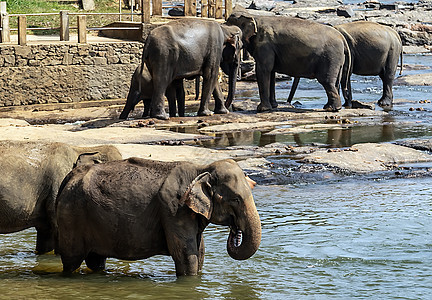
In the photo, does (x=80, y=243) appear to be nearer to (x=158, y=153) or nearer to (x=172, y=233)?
(x=172, y=233)

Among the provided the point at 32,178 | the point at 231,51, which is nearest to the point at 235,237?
the point at 32,178

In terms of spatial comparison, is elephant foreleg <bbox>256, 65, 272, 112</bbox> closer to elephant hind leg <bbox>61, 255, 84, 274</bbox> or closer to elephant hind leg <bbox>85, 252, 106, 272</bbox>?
elephant hind leg <bbox>85, 252, 106, 272</bbox>

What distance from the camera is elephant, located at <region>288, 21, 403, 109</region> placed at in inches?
824

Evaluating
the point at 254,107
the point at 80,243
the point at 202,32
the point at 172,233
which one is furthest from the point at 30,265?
the point at 254,107

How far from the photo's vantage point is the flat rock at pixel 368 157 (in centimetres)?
1311

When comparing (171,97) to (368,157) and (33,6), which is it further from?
(33,6)

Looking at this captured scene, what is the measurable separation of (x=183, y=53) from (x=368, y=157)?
536cm

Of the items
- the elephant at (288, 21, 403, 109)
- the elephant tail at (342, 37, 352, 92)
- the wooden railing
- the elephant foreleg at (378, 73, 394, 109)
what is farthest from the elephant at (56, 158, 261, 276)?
the elephant foreleg at (378, 73, 394, 109)

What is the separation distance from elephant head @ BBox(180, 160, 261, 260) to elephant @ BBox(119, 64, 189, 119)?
10.7m

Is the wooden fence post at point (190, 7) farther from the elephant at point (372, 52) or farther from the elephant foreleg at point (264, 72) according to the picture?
the elephant foreleg at point (264, 72)

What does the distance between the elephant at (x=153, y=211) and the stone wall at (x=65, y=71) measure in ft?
42.8

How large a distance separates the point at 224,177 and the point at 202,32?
35.2 feet

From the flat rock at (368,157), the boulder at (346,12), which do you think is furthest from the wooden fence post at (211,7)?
the boulder at (346,12)

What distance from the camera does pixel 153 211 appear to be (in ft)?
25.1
